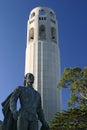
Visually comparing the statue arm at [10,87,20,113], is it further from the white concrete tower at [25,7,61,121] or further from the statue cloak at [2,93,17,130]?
the white concrete tower at [25,7,61,121]

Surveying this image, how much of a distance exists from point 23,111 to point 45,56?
146ft

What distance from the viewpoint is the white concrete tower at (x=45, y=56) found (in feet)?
153

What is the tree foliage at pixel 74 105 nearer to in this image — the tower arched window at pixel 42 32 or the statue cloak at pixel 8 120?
the statue cloak at pixel 8 120

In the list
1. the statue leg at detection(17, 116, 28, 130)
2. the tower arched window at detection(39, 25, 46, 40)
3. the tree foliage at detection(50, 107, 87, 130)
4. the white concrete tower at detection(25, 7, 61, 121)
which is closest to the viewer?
the statue leg at detection(17, 116, 28, 130)

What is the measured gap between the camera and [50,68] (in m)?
49.3

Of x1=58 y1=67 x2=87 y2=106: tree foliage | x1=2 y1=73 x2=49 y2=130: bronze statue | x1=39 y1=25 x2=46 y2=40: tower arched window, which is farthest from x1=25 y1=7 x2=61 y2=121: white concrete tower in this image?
x1=2 y1=73 x2=49 y2=130: bronze statue

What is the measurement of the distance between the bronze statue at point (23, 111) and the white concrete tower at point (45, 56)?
38861 millimetres

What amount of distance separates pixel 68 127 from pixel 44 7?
35125 mm

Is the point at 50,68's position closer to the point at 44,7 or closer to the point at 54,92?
the point at 54,92

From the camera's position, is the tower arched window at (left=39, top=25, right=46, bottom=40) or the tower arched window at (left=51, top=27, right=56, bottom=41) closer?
the tower arched window at (left=39, top=25, right=46, bottom=40)

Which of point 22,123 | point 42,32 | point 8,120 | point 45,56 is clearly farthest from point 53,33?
point 22,123

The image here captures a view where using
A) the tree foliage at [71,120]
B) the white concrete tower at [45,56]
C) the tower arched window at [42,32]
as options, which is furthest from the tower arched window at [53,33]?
the tree foliage at [71,120]

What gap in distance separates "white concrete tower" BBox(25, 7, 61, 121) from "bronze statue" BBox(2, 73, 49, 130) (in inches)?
1530

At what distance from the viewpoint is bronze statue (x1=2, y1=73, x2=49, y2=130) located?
5.96 m
